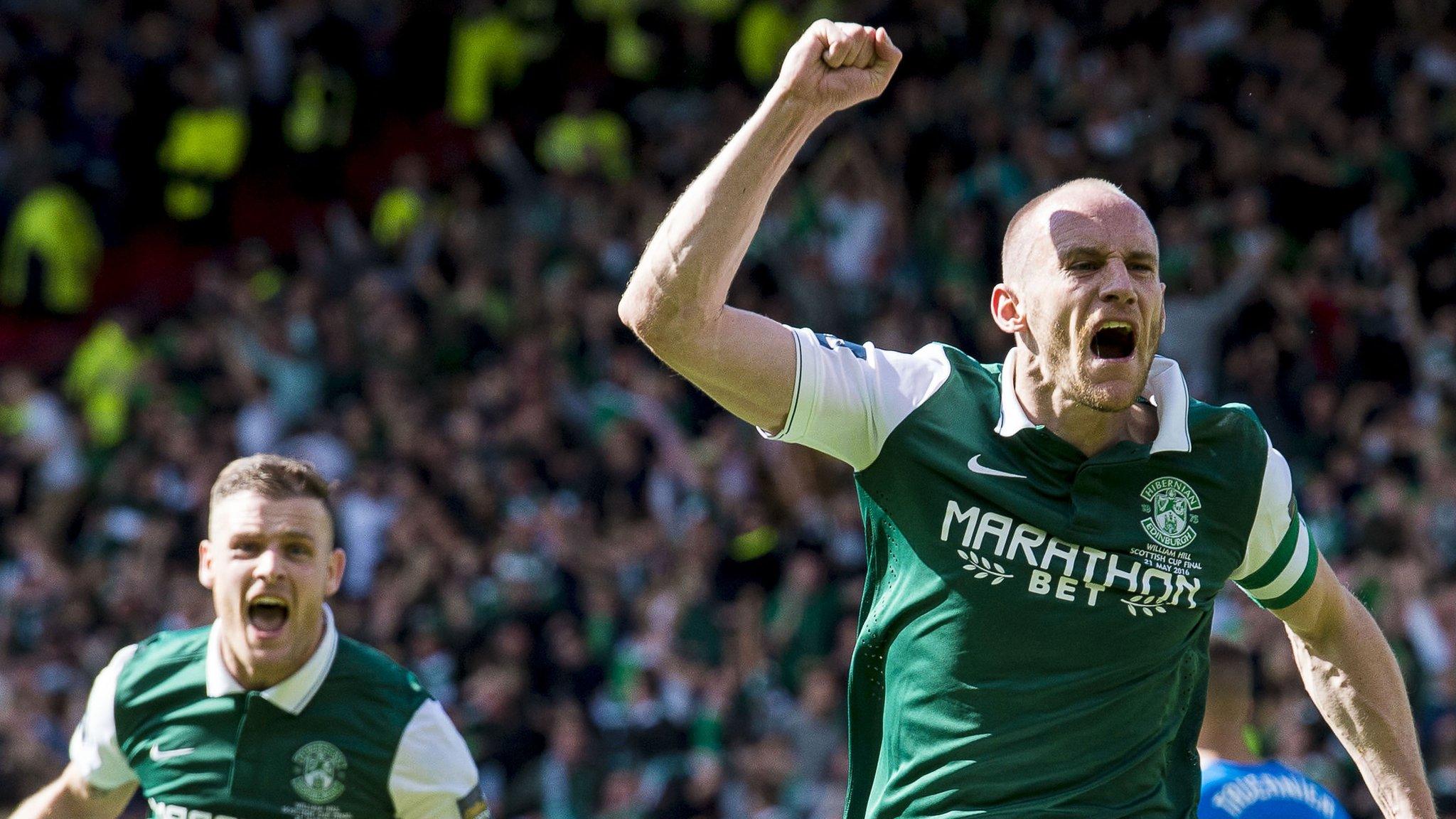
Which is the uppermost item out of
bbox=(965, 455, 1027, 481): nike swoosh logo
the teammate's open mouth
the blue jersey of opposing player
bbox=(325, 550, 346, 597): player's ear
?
bbox=(965, 455, 1027, 481): nike swoosh logo

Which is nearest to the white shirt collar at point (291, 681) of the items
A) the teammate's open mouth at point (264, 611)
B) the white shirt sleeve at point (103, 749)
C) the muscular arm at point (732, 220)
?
the teammate's open mouth at point (264, 611)

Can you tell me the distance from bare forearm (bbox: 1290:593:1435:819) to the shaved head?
103 centimetres

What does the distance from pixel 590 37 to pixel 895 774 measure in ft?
47.5

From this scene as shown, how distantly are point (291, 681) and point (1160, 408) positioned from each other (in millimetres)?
2728

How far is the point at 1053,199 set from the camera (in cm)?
383

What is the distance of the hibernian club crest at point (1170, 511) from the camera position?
12.2ft

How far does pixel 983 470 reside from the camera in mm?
3703

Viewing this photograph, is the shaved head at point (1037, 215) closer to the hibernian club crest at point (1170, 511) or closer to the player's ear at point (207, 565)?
the hibernian club crest at point (1170, 511)

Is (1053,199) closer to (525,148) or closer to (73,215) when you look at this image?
(525,148)

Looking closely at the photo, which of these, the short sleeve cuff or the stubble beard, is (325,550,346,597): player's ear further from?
the short sleeve cuff

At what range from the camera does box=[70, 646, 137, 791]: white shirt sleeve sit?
17.6 feet

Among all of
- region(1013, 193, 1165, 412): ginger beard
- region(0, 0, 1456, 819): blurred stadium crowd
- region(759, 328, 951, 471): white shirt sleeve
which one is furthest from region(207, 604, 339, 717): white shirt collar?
region(0, 0, 1456, 819): blurred stadium crowd

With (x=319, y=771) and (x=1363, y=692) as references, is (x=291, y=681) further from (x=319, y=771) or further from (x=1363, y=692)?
(x=1363, y=692)

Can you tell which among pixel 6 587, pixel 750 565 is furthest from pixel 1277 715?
pixel 6 587
